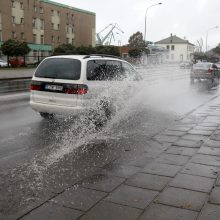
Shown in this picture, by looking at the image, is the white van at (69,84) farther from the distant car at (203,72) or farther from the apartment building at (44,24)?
the apartment building at (44,24)

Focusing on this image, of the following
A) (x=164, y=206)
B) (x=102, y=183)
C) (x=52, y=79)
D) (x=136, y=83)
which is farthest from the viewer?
(x=136, y=83)

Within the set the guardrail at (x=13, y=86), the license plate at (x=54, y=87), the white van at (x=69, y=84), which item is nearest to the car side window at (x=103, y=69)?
the white van at (x=69, y=84)

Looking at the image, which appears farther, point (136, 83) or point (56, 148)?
point (136, 83)

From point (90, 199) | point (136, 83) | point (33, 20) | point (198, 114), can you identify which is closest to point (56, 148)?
point (90, 199)

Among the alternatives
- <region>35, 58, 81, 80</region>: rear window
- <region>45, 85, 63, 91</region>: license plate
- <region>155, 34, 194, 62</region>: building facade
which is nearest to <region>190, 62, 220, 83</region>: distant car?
<region>35, 58, 81, 80</region>: rear window

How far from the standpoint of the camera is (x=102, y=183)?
16.6 feet

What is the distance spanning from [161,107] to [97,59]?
4229 millimetres

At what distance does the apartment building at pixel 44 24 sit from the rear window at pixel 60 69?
176ft

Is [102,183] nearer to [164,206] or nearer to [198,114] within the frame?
[164,206]

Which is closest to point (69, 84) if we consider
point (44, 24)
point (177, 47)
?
point (44, 24)

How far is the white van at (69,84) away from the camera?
8.77m

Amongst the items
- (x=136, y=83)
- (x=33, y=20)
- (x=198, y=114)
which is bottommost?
(x=198, y=114)

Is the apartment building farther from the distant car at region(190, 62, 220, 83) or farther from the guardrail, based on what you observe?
the distant car at region(190, 62, 220, 83)

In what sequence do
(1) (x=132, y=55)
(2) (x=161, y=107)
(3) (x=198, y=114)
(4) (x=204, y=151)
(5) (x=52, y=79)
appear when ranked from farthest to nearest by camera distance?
(1) (x=132, y=55) → (2) (x=161, y=107) → (3) (x=198, y=114) → (5) (x=52, y=79) → (4) (x=204, y=151)
